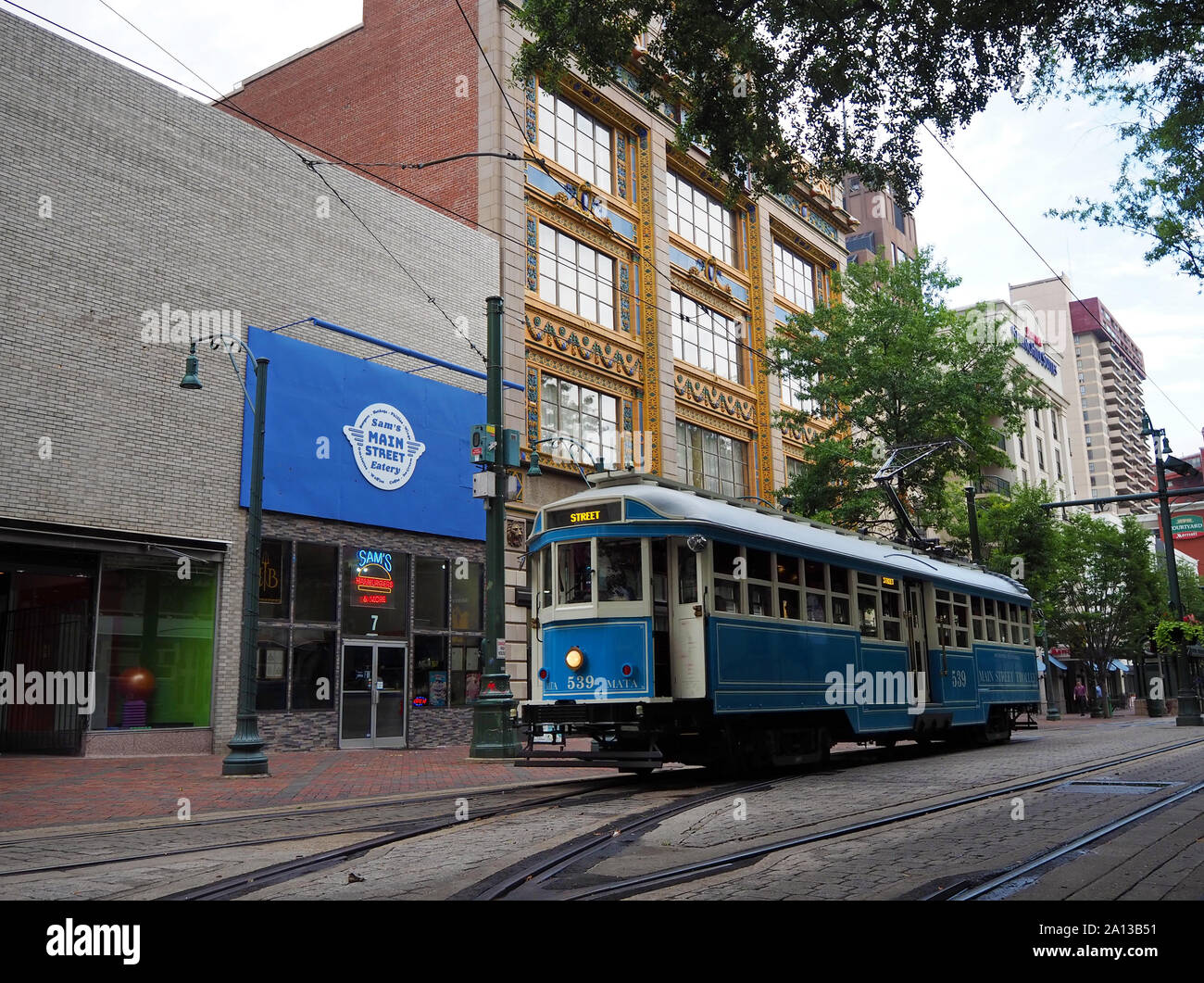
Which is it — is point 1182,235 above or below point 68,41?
below

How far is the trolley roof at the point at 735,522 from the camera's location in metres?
12.4

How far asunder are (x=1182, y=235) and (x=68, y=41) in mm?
16762

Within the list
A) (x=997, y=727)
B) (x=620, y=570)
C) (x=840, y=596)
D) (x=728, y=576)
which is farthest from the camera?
(x=997, y=727)

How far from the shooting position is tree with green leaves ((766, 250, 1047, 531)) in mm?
28312

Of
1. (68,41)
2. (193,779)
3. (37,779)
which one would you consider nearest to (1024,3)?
(193,779)

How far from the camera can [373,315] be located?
21.8 metres

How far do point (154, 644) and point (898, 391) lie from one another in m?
19.1

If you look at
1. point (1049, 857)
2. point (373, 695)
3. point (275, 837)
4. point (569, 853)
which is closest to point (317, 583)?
point (373, 695)

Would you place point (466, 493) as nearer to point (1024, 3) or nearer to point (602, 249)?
point (602, 249)

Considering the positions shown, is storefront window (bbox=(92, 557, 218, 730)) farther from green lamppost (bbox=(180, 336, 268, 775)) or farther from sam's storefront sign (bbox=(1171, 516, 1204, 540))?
sam's storefront sign (bbox=(1171, 516, 1204, 540))

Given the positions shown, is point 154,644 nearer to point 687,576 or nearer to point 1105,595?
point 687,576

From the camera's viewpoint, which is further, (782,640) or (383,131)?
(383,131)

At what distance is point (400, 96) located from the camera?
1064 inches

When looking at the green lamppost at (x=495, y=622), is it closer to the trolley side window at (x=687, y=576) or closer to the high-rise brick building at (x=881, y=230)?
the trolley side window at (x=687, y=576)
